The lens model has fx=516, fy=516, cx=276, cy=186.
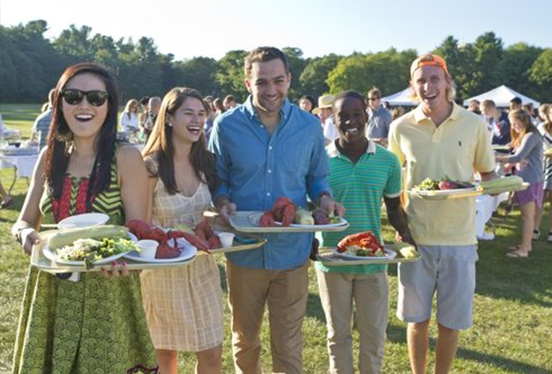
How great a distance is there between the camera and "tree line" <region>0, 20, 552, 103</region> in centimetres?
7438

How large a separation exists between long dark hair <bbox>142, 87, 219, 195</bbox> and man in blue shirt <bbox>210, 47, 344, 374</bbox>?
0.30 feet

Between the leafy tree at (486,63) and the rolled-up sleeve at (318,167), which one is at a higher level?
the leafy tree at (486,63)

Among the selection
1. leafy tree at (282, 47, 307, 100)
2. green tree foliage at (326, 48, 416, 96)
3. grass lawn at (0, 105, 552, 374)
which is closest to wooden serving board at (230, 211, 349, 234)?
grass lawn at (0, 105, 552, 374)

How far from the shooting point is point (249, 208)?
130 inches

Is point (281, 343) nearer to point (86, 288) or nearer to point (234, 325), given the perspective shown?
point (234, 325)

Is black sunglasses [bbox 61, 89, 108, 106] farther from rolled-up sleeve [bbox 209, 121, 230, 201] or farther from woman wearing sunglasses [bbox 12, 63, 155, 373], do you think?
rolled-up sleeve [bbox 209, 121, 230, 201]

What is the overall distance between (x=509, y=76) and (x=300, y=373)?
80.4 metres

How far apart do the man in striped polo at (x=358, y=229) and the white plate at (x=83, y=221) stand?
1.58 metres

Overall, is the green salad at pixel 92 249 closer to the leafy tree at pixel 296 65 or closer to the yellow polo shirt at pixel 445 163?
the yellow polo shirt at pixel 445 163

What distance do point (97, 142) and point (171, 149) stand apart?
68 cm

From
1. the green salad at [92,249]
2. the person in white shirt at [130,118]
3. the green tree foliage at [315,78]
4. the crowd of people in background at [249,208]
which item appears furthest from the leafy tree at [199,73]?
the green salad at [92,249]

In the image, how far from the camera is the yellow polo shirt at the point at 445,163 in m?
3.58

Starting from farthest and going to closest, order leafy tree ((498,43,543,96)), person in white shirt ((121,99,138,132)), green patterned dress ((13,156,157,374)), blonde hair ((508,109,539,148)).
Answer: leafy tree ((498,43,543,96)), person in white shirt ((121,99,138,132)), blonde hair ((508,109,539,148)), green patterned dress ((13,156,157,374))

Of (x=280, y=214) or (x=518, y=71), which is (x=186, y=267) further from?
(x=518, y=71)
